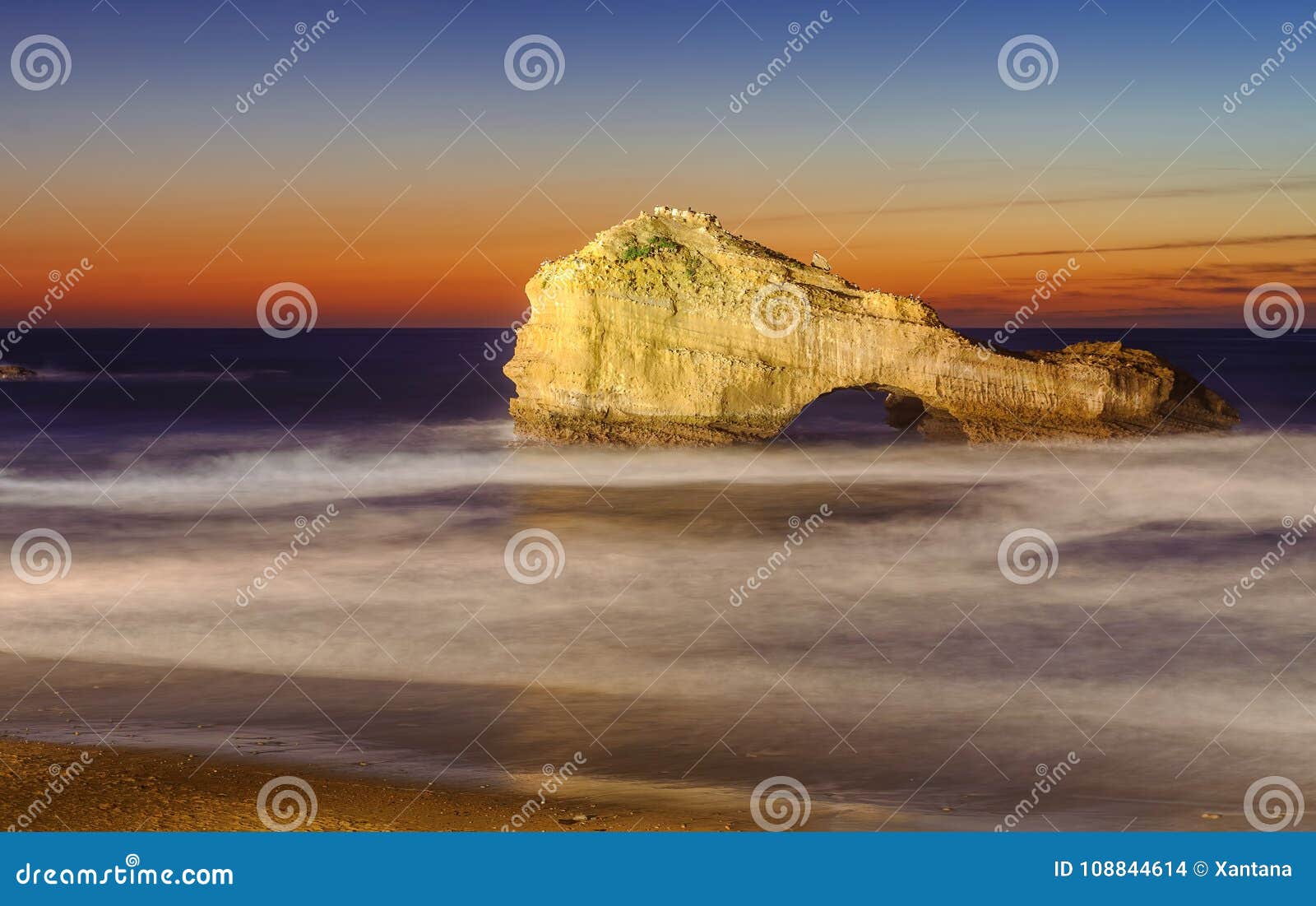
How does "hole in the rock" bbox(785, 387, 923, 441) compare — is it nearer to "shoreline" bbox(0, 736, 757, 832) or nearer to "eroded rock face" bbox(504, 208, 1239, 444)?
"eroded rock face" bbox(504, 208, 1239, 444)

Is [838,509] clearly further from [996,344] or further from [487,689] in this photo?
[487,689]

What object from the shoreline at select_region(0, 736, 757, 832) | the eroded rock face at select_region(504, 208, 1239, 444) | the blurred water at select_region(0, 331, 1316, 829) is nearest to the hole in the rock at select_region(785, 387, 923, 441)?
the eroded rock face at select_region(504, 208, 1239, 444)

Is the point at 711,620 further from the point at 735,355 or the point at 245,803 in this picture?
the point at 735,355

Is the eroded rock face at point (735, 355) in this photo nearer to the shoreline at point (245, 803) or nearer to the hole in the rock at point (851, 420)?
the hole in the rock at point (851, 420)

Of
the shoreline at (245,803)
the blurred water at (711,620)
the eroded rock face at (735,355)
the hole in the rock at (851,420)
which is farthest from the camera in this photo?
the hole in the rock at (851,420)

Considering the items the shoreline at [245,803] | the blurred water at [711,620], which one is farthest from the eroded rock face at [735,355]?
the shoreline at [245,803]

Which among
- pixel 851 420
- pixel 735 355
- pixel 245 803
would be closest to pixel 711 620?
pixel 245 803

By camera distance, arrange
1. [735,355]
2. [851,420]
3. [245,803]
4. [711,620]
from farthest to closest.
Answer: [851,420]
[735,355]
[711,620]
[245,803]
